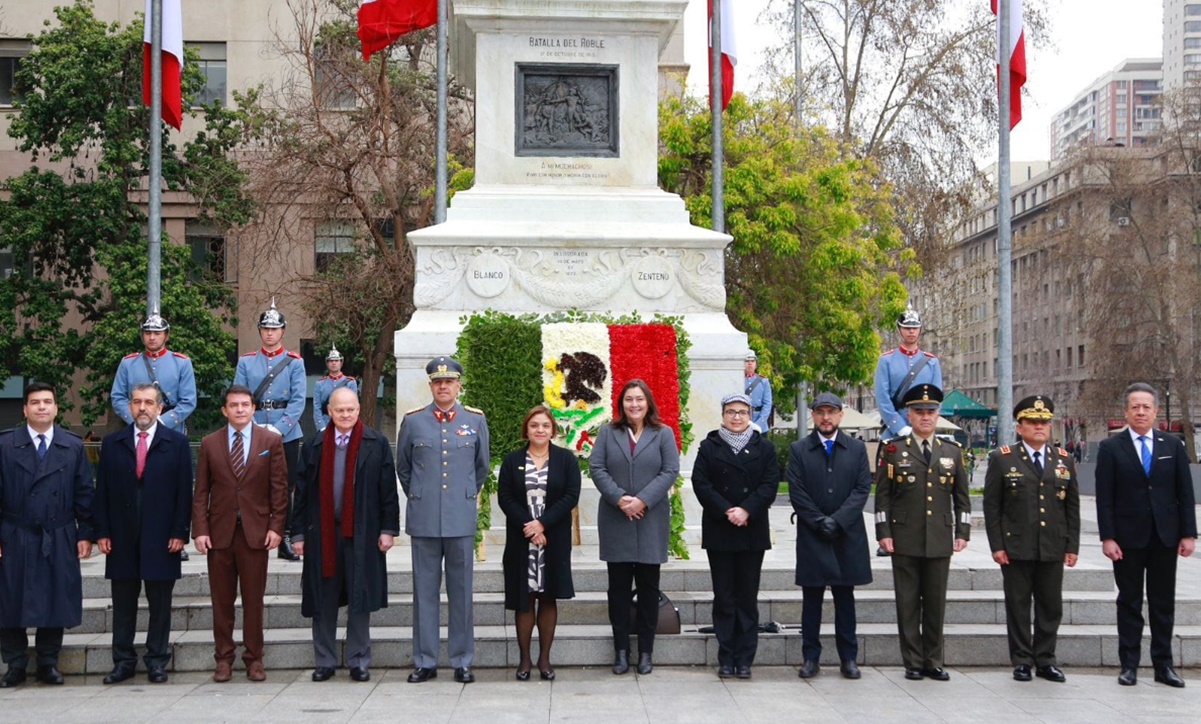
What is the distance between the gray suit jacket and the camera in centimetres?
900

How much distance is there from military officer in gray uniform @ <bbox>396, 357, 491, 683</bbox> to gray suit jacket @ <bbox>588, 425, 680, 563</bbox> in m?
0.81

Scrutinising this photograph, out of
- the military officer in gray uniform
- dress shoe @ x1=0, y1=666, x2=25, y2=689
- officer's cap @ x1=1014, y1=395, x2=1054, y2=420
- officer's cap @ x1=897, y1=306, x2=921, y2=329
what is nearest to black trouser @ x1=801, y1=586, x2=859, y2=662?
officer's cap @ x1=1014, y1=395, x2=1054, y2=420

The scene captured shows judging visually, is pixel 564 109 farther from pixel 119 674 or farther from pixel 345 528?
pixel 119 674

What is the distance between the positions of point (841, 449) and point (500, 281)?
4170 mm

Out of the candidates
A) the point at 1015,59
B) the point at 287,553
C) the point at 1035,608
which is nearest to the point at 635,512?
the point at 1035,608

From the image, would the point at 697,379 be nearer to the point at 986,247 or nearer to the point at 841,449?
the point at 841,449

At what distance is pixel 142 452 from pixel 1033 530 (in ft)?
19.1

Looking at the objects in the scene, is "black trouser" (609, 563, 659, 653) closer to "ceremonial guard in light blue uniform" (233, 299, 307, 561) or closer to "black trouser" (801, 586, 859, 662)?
"black trouser" (801, 586, 859, 662)

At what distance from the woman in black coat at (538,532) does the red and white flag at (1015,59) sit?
987 cm

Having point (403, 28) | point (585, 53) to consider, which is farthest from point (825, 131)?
point (585, 53)

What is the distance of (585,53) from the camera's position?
1296 cm

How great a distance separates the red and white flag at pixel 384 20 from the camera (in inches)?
634

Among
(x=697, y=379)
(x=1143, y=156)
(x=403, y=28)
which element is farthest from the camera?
(x=1143, y=156)

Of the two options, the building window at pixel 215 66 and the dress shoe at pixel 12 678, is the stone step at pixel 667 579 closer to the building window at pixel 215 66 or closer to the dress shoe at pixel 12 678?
the dress shoe at pixel 12 678
